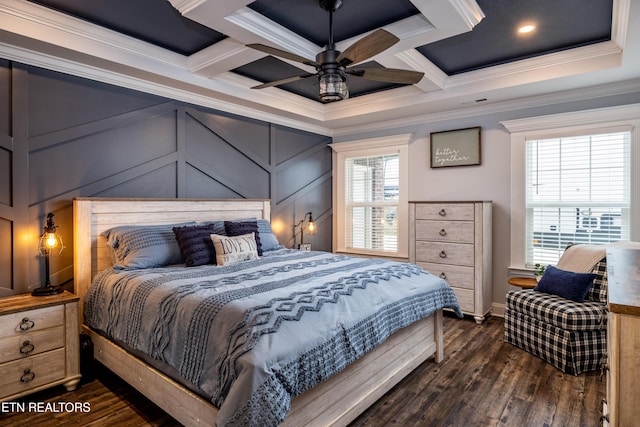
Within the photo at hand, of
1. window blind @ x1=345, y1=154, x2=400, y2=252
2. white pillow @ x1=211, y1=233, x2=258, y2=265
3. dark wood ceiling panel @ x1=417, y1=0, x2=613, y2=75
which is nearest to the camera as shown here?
dark wood ceiling panel @ x1=417, y1=0, x2=613, y2=75

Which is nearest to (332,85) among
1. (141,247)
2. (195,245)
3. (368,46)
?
(368,46)

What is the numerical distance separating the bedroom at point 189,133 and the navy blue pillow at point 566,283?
931 millimetres

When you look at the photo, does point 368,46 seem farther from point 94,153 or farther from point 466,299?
point 466,299

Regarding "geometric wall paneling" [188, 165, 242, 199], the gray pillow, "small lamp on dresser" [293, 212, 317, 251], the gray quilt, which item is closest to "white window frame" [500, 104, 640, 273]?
the gray quilt

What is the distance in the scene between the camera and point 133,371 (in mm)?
2334

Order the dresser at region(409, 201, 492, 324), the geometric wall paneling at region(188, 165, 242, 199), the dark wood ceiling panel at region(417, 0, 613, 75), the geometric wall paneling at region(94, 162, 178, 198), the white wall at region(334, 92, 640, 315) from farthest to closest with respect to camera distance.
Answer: the white wall at region(334, 92, 640, 315), the dresser at region(409, 201, 492, 324), the geometric wall paneling at region(188, 165, 242, 199), the geometric wall paneling at region(94, 162, 178, 198), the dark wood ceiling panel at region(417, 0, 613, 75)

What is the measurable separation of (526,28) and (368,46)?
1.59 meters

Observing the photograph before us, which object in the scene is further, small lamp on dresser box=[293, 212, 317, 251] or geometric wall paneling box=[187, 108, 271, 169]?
small lamp on dresser box=[293, 212, 317, 251]

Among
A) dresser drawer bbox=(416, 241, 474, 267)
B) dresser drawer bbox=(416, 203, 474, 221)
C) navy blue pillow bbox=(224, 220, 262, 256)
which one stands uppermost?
dresser drawer bbox=(416, 203, 474, 221)

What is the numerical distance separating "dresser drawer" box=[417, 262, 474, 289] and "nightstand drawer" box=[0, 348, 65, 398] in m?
3.52

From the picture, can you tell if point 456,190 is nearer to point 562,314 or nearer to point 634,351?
point 562,314

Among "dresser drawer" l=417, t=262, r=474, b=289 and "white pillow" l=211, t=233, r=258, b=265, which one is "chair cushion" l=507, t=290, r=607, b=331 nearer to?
"dresser drawer" l=417, t=262, r=474, b=289

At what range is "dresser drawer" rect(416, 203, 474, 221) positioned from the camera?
3955mm

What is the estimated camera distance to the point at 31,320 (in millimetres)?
2373
